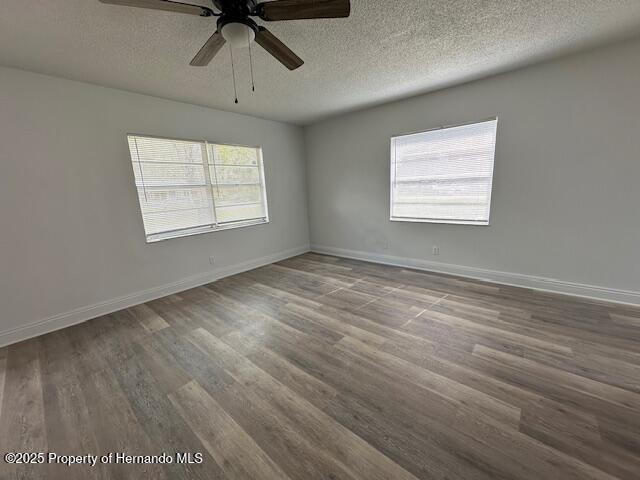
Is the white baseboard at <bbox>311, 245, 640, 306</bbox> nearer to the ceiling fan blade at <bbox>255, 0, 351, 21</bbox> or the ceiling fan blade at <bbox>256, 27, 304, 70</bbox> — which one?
the ceiling fan blade at <bbox>256, 27, 304, 70</bbox>

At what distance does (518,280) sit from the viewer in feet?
10.5

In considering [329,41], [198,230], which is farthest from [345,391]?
[198,230]

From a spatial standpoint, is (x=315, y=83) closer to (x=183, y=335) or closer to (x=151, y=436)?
(x=183, y=335)

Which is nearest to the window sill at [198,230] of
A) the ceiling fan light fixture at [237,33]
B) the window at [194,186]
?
the window at [194,186]

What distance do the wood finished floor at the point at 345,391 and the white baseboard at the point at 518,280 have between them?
0.61 feet

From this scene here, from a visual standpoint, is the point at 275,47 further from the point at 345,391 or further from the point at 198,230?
the point at 198,230

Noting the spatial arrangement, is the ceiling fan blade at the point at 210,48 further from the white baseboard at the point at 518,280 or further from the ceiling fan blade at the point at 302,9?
the white baseboard at the point at 518,280

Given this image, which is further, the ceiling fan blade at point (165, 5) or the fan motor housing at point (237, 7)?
the fan motor housing at point (237, 7)

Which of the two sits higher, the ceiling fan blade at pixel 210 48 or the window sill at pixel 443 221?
the ceiling fan blade at pixel 210 48

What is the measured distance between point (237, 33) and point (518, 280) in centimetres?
388

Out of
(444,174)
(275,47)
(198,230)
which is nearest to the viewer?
(275,47)

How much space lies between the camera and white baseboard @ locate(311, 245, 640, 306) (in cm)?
269

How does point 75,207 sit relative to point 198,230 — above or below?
above

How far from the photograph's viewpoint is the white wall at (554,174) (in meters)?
2.51
